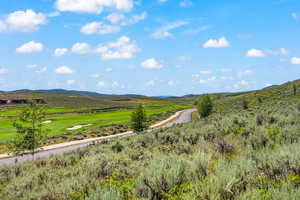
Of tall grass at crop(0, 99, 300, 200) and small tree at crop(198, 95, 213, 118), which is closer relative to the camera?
tall grass at crop(0, 99, 300, 200)

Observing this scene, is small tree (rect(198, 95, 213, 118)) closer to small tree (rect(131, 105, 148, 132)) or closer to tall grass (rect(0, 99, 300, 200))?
small tree (rect(131, 105, 148, 132))

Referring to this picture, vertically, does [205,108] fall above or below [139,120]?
above

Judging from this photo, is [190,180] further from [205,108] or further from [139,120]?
[205,108]

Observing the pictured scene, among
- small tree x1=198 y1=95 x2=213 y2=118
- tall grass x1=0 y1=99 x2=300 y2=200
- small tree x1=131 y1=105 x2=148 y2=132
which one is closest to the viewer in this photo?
tall grass x1=0 y1=99 x2=300 y2=200

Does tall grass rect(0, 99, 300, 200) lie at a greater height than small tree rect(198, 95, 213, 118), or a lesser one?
greater

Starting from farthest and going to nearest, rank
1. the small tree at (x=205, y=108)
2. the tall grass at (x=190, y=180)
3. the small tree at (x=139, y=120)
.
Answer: the small tree at (x=205, y=108) < the small tree at (x=139, y=120) < the tall grass at (x=190, y=180)

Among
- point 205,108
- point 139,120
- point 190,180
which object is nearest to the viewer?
point 190,180

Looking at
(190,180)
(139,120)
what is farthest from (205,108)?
(190,180)

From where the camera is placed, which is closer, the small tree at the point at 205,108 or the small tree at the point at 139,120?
the small tree at the point at 139,120

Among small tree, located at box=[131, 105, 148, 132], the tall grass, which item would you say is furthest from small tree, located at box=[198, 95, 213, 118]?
the tall grass

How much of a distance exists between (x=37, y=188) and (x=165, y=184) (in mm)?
2960

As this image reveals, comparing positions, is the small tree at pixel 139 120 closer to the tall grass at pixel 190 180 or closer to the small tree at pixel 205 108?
the small tree at pixel 205 108

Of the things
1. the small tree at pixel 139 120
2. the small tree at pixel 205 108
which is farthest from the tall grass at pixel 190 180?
the small tree at pixel 205 108

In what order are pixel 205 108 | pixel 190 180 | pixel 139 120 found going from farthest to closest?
pixel 205 108, pixel 139 120, pixel 190 180
